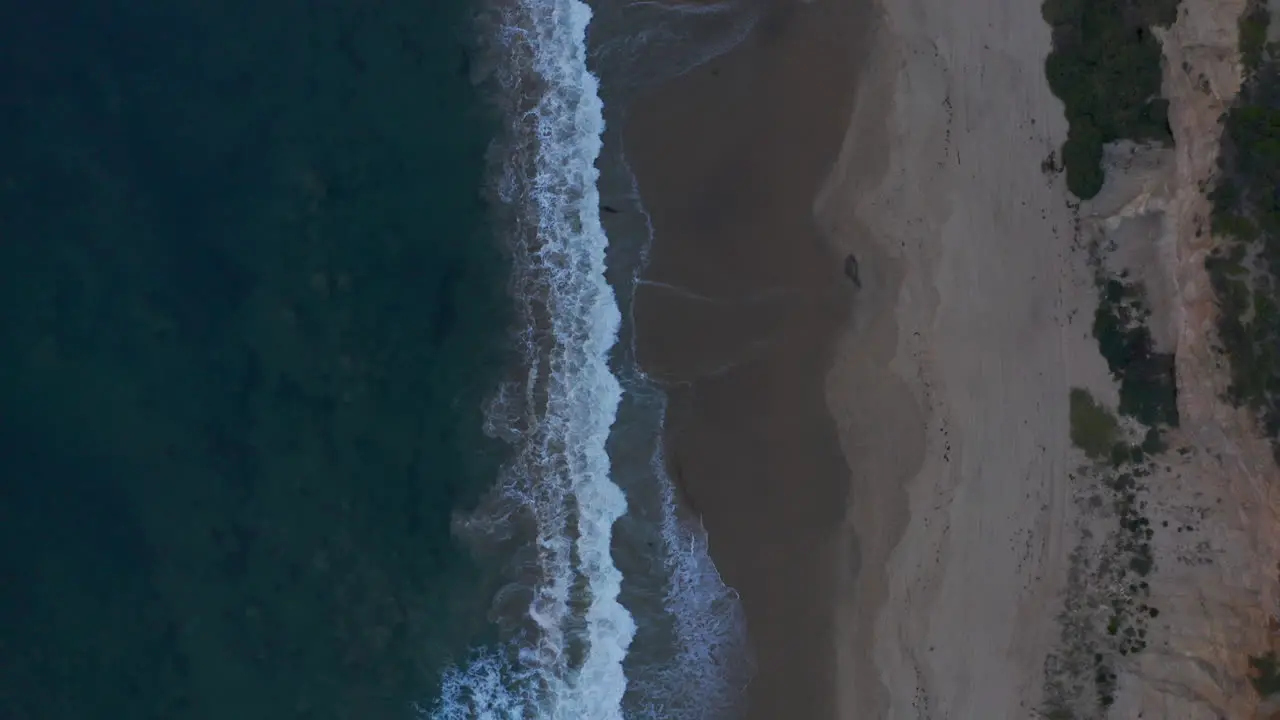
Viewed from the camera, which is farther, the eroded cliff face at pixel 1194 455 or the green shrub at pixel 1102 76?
the green shrub at pixel 1102 76

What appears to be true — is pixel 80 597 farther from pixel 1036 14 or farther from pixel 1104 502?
pixel 1036 14

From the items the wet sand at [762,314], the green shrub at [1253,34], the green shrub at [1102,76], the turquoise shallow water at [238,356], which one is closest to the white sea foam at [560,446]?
the turquoise shallow water at [238,356]

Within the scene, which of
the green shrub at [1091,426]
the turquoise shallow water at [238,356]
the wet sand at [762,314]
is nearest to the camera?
the green shrub at [1091,426]

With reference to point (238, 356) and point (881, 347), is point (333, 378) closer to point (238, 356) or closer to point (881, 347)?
point (238, 356)

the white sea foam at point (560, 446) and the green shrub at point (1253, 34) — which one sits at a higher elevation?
the green shrub at point (1253, 34)

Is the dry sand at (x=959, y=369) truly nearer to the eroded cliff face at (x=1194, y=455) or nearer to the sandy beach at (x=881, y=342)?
the sandy beach at (x=881, y=342)

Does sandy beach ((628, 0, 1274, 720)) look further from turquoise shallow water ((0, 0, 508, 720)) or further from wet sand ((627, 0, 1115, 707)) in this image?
turquoise shallow water ((0, 0, 508, 720))

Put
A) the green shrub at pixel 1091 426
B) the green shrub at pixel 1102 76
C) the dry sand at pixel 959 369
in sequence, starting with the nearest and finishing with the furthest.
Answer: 1. the green shrub at pixel 1102 76
2. the green shrub at pixel 1091 426
3. the dry sand at pixel 959 369

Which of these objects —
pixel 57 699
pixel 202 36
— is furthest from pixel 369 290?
pixel 57 699

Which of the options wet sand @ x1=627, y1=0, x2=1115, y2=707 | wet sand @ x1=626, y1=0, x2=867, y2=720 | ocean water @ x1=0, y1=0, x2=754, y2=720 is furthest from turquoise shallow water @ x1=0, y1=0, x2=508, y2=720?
wet sand @ x1=627, y1=0, x2=1115, y2=707
